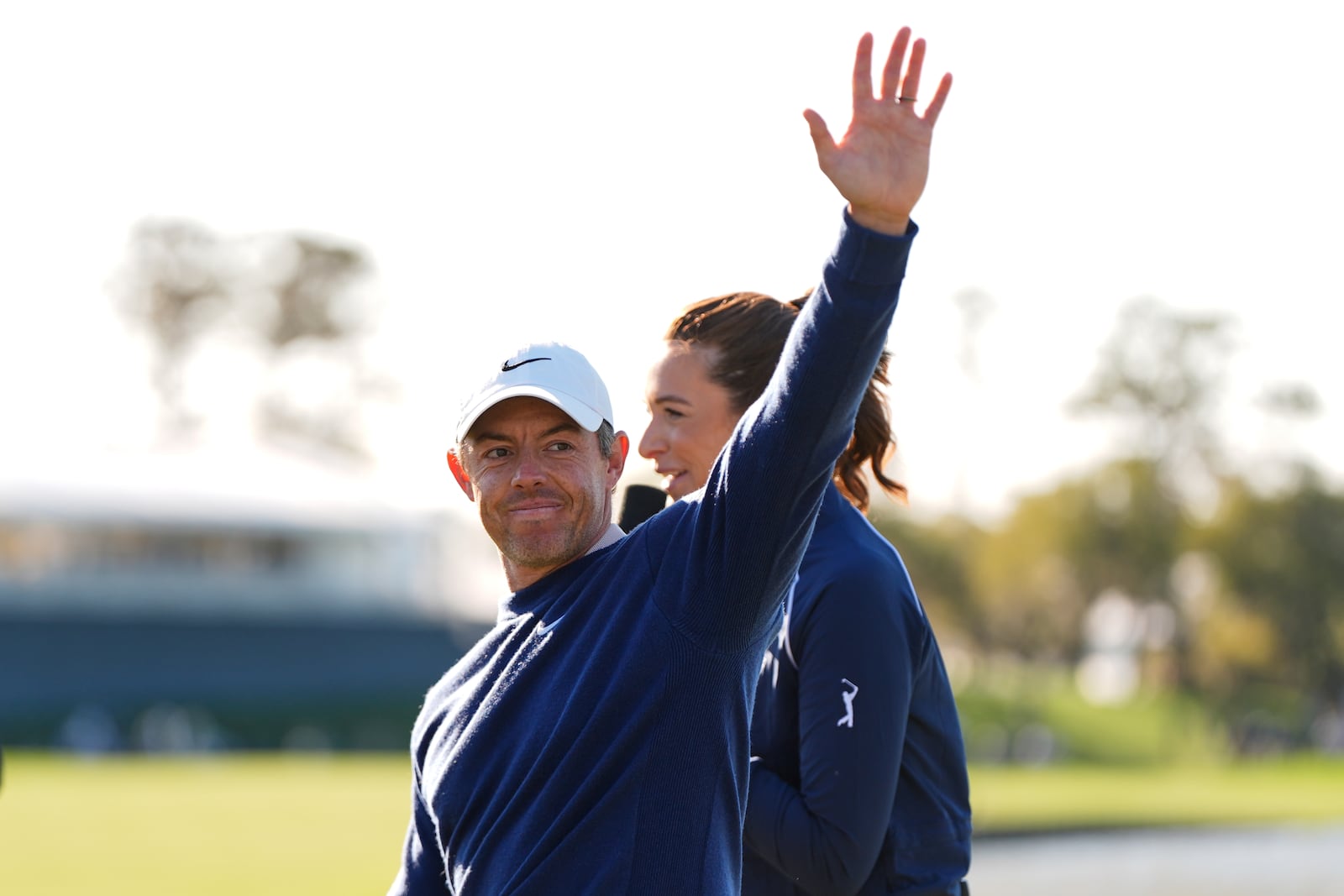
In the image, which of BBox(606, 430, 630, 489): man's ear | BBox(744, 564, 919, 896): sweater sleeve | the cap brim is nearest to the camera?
the cap brim

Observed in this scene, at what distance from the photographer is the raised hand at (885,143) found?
2.61 m

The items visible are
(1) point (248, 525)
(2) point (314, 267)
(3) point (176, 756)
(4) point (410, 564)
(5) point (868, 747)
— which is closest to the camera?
(5) point (868, 747)

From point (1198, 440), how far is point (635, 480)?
177ft

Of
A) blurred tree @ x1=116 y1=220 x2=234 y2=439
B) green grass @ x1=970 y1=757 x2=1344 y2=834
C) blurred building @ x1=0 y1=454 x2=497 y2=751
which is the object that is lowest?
green grass @ x1=970 y1=757 x2=1344 y2=834

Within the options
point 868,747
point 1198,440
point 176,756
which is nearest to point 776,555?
point 868,747

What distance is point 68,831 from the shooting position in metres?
18.2

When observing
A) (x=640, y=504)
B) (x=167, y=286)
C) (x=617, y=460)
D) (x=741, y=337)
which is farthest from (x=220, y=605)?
(x=617, y=460)

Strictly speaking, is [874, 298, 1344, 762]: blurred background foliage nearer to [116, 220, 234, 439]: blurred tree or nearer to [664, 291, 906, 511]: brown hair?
[116, 220, 234, 439]: blurred tree

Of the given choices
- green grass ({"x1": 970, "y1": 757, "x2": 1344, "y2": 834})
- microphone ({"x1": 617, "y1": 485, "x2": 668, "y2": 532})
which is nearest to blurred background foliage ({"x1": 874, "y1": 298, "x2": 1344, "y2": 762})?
green grass ({"x1": 970, "y1": 757, "x2": 1344, "y2": 834})

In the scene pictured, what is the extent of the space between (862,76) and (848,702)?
1173mm

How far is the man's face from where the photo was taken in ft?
9.75

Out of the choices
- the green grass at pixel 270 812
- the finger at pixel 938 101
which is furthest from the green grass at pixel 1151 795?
the finger at pixel 938 101

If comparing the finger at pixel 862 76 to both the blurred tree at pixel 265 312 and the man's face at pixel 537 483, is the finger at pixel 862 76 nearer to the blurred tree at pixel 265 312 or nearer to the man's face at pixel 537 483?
the man's face at pixel 537 483

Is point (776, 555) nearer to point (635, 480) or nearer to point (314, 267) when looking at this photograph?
point (635, 480)
